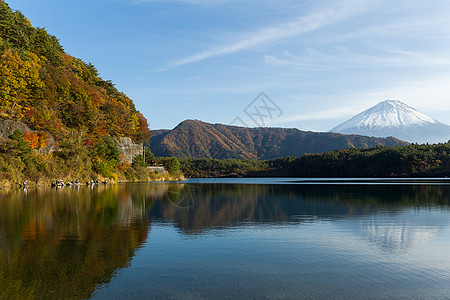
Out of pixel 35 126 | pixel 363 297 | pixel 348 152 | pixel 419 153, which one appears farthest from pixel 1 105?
pixel 348 152

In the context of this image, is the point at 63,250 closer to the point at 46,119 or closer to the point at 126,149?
the point at 46,119

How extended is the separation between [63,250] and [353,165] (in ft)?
505

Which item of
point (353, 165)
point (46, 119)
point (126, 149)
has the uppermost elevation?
point (46, 119)

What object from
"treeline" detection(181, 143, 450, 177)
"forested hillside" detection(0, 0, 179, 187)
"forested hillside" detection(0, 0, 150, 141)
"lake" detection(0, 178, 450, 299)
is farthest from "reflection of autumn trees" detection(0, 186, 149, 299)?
"treeline" detection(181, 143, 450, 177)

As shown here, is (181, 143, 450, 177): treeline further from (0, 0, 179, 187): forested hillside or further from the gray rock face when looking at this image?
(0, 0, 179, 187): forested hillside

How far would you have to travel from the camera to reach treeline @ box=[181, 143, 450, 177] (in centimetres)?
12875

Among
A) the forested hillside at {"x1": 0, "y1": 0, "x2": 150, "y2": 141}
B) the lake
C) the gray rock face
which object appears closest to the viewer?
the lake

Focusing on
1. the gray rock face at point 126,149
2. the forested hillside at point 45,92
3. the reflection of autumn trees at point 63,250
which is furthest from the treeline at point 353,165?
the reflection of autumn trees at point 63,250

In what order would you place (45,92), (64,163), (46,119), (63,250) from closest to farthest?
1. (63,250)
2. (46,119)
3. (64,163)
4. (45,92)

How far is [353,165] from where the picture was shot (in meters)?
153

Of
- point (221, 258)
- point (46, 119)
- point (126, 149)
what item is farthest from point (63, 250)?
point (126, 149)

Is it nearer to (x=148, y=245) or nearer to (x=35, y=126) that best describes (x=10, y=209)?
(x=148, y=245)

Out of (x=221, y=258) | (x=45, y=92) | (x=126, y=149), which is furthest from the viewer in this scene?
(x=126, y=149)

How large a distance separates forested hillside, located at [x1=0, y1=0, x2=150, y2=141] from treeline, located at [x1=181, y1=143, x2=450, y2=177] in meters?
96.7
